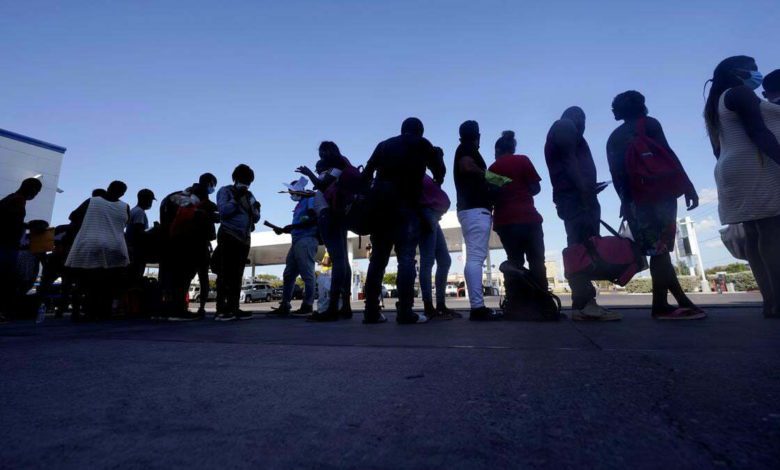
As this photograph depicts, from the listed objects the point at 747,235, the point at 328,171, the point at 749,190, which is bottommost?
the point at 747,235

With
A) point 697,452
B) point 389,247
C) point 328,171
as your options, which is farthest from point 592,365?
point 328,171

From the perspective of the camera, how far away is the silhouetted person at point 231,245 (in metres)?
4.02

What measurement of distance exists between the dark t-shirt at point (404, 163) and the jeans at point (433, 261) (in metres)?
0.48

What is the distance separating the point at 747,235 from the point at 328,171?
3.37 metres

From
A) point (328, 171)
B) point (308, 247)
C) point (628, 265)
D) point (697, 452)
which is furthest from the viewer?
point (308, 247)

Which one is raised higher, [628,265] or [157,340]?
[628,265]

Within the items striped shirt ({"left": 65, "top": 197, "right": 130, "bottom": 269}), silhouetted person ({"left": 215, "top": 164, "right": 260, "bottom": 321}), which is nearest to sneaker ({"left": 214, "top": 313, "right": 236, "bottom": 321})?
silhouetted person ({"left": 215, "top": 164, "right": 260, "bottom": 321})

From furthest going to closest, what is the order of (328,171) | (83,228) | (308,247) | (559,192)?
1. (308,247)
2. (83,228)
3. (328,171)
4. (559,192)

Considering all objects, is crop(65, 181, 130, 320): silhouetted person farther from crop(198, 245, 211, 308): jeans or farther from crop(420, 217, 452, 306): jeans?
crop(420, 217, 452, 306): jeans

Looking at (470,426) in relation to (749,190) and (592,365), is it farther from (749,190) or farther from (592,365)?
(749,190)

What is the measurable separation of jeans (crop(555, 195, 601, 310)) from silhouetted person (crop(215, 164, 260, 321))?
124 inches

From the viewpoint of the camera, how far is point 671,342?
1.56 metres

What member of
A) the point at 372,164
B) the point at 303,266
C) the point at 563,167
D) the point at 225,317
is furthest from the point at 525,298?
the point at 225,317

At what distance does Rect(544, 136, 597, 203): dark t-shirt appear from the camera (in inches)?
119
